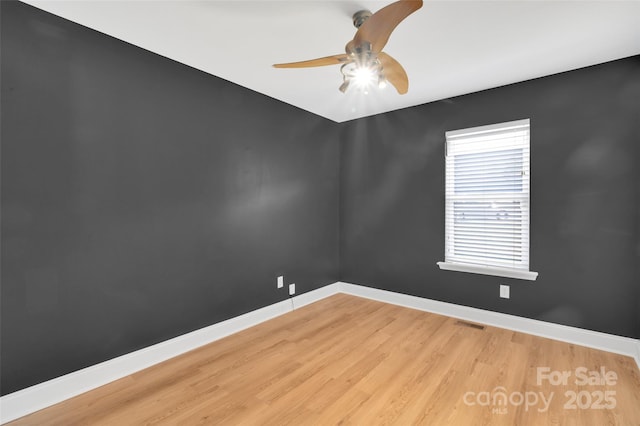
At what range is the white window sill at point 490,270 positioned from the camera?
2933 mm

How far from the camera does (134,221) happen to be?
2.33 metres

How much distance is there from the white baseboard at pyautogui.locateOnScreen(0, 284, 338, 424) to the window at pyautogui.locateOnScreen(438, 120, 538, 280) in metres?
2.38

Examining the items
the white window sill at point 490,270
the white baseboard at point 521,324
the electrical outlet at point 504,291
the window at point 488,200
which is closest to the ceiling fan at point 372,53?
the window at point 488,200

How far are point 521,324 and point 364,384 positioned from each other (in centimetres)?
190

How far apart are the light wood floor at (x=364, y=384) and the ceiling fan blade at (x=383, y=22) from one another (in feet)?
7.38

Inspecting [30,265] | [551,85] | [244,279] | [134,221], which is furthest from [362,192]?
[30,265]

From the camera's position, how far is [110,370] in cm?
217

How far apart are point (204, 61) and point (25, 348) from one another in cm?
241

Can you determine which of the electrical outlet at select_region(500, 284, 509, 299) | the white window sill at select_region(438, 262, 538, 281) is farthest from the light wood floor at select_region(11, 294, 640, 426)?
the white window sill at select_region(438, 262, 538, 281)

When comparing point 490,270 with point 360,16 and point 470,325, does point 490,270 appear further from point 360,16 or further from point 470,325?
point 360,16

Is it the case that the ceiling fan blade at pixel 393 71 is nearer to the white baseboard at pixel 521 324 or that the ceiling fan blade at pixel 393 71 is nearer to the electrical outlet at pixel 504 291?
the electrical outlet at pixel 504 291

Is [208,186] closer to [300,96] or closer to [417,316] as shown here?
[300,96]

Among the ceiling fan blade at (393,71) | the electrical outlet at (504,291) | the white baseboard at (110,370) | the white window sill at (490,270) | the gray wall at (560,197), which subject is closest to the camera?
the white baseboard at (110,370)

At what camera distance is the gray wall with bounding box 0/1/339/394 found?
6.03 ft
